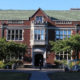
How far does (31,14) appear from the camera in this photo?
43.8 metres

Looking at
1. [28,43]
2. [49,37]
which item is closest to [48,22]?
[49,37]

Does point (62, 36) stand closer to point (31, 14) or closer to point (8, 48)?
point (31, 14)

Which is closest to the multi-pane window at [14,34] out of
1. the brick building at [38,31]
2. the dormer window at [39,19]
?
the brick building at [38,31]

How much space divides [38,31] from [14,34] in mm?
4542

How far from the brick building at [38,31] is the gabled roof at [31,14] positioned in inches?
24.6

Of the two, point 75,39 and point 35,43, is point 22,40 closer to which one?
point 35,43

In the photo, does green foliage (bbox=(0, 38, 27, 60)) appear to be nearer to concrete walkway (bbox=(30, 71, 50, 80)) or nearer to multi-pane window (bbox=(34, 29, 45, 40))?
multi-pane window (bbox=(34, 29, 45, 40))

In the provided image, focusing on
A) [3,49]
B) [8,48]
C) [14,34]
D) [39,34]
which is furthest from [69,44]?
[14,34]

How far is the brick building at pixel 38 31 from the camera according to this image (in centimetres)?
3869

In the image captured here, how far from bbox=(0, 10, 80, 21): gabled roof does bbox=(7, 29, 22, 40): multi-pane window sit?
2866 millimetres

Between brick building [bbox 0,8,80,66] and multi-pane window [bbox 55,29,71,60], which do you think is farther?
multi-pane window [bbox 55,29,71,60]

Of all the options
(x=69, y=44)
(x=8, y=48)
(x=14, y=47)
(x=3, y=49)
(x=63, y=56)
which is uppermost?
(x=69, y=44)

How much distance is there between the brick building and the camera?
3869 cm

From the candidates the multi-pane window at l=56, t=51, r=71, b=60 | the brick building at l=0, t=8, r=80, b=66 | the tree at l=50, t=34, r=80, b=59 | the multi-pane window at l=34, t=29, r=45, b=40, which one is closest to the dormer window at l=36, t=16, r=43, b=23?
the brick building at l=0, t=8, r=80, b=66
